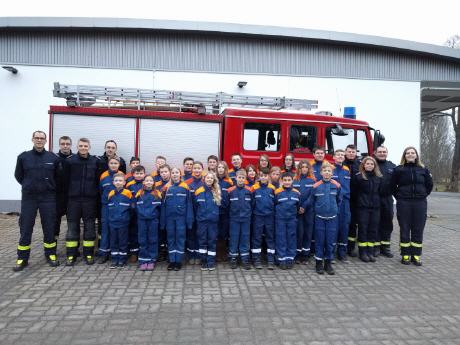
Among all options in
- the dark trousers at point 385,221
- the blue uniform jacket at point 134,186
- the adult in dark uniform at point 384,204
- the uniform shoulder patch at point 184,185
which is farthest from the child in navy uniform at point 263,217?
the dark trousers at point 385,221

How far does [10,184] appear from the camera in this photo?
33.2 feet

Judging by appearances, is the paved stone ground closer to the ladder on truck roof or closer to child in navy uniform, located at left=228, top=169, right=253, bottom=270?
child in navy uniform, located at left=228, top=169, right=253, bottom=270

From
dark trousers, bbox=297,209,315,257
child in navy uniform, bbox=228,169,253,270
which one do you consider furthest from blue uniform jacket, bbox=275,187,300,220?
child in navy uniform, bbox=228,169,253,270

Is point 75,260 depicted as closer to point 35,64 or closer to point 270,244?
point 270,244

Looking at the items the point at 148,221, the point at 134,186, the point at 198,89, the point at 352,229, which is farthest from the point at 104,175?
→ the point at 198,89

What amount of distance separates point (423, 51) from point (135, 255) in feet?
38.1

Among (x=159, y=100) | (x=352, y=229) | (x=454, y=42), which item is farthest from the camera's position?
(x=454, y=42)

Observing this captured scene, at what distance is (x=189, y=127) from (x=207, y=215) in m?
1.82

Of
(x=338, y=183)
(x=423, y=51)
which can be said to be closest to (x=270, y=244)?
(x=338, y=183)

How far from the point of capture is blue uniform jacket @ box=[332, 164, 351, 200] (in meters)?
5.51

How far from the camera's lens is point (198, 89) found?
1075 cm

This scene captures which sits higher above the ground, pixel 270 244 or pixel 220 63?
pixel 220 63

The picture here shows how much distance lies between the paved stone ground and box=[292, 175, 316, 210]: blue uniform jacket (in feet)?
3.22

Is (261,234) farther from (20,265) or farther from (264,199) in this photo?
(20,265)
